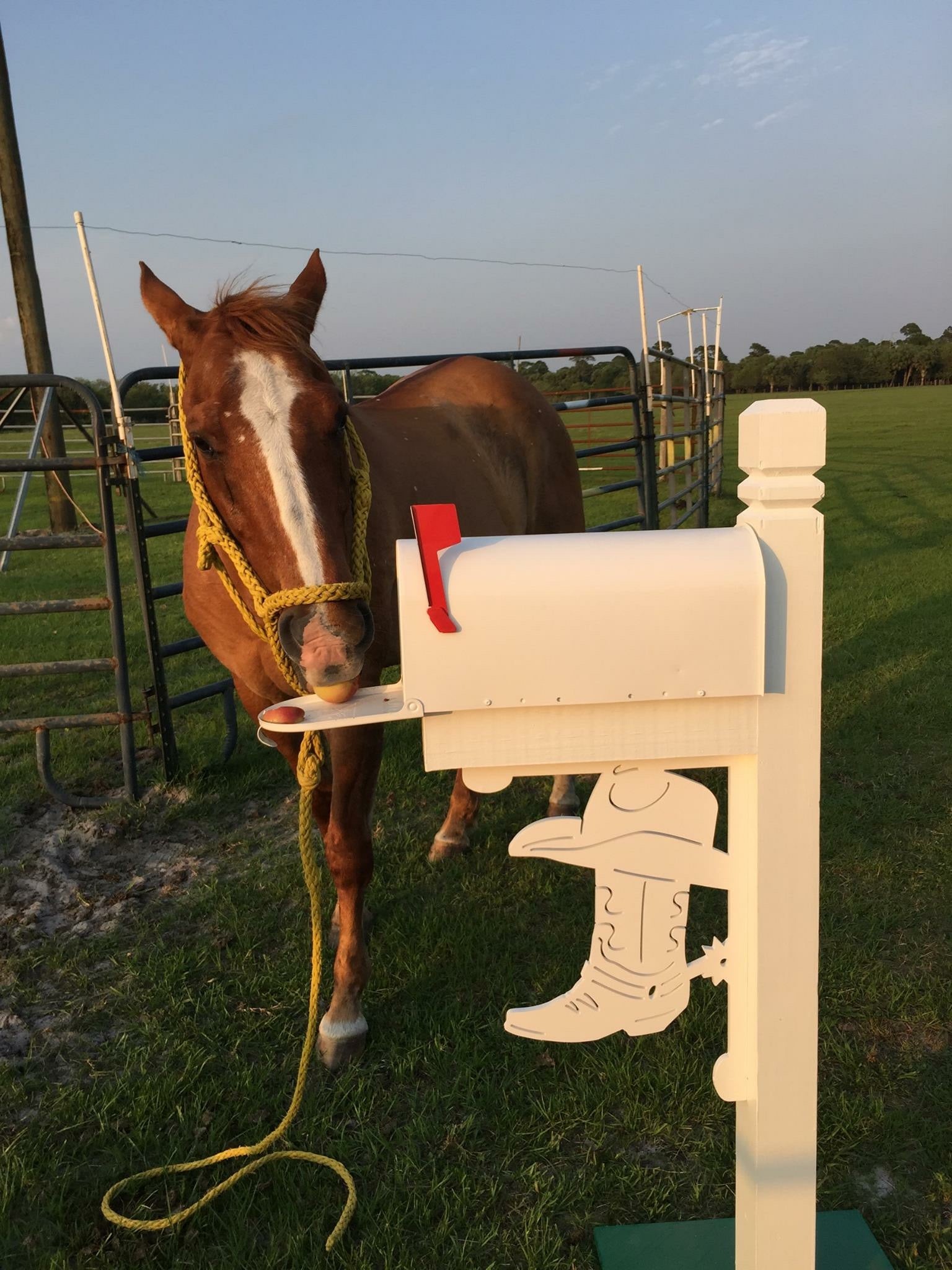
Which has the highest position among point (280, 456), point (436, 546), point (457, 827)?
point (280, 456)

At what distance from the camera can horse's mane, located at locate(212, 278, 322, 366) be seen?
1.92 metres

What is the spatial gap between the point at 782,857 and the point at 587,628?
1.45ft

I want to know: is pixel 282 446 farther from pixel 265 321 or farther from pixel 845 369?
pixel 845 369

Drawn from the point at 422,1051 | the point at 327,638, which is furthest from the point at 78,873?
the point at 327,638

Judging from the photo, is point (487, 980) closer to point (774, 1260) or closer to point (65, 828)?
point (774, 1260)

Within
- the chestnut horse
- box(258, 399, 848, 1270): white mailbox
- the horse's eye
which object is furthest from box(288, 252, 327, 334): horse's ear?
box(258, 399, 848, 1270): white mailbox

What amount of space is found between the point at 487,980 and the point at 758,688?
1743 millimetres

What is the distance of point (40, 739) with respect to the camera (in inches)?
147

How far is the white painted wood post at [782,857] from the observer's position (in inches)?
44.2

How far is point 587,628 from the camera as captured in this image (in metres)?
1.08

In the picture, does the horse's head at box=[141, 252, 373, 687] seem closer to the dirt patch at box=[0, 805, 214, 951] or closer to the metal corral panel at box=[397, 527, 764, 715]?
the metal corral panel at box=[397, 527, 764, 715]

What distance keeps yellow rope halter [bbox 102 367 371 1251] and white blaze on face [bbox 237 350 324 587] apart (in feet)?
0.30

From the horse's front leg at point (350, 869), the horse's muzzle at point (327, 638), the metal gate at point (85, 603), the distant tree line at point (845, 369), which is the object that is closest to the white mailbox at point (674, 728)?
the horse's muzzle at point (327, 638)

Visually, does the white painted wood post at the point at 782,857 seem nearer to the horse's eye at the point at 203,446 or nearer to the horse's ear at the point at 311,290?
the horse's eye at the point at 203,446
